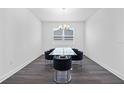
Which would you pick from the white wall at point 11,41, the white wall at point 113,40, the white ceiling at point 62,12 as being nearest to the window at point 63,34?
the white ceiling at point 62,12

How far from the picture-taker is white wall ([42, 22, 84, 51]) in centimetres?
920

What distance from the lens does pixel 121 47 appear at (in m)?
3.65

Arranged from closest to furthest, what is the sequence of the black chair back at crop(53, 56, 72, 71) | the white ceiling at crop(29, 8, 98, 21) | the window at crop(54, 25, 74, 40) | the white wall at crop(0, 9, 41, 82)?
the black chair back at crop(53, 56, 72, 71)
the white wall at crop(0, 9, 41, 82)
the white ceiling at crop(29, 8, 98, 21)
the window at crop(54, 25, 74, 40)

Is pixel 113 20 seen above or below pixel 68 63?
above

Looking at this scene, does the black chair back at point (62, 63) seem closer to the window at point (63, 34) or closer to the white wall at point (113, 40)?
the white wall at point (113, 40)

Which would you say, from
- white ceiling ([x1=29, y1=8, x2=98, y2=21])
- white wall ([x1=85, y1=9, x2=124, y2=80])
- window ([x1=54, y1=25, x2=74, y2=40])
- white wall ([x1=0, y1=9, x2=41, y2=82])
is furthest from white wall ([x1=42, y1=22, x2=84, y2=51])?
white wall ([x1=0, y1=9, x2=41, y2=82])

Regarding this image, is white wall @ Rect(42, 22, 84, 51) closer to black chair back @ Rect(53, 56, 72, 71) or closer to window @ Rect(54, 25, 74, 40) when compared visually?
window @ Rect(54, 25, 74, 40)

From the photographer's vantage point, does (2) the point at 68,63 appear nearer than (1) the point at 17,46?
Yes

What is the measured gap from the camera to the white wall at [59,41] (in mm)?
9195

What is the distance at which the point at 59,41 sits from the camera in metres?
9.37

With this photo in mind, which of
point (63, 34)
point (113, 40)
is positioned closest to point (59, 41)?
point (63, 34)
